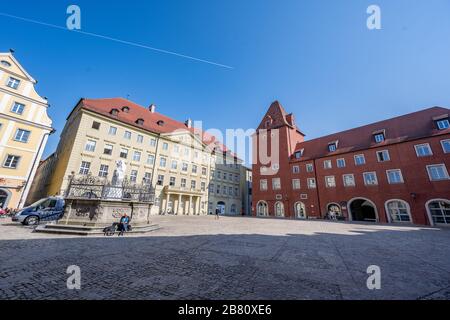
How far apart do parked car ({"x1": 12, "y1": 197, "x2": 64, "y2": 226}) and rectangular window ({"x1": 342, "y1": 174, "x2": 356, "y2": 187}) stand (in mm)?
31286

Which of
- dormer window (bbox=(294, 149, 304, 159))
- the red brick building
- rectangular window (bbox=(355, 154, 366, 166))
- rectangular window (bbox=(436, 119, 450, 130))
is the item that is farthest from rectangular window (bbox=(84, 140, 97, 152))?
rectangular window (bbox=(436, 119, 450, 130))

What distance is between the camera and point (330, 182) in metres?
27.6

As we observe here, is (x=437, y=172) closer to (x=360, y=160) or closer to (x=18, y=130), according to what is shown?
(x=360, y=160)

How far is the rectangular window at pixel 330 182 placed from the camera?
27219 millimetres

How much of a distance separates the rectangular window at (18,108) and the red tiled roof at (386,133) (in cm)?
3881

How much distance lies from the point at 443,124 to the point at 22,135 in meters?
47.1

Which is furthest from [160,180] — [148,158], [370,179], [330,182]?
[370,179]

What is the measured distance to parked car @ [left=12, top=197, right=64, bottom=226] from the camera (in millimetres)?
12102

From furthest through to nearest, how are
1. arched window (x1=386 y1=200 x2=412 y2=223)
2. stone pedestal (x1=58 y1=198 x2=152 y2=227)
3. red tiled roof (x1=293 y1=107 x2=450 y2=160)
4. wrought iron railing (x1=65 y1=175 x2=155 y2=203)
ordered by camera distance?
red tiled roof (x1=293 y1=107 x2=450 y2=160), arched window (x1=386 y1=200 x2=412 y2=223), wrought iron railing (x1=65 y1=175 x2=155 y2=203), stone pedestal (x1=58 y1=198 x2=152 y2=227)

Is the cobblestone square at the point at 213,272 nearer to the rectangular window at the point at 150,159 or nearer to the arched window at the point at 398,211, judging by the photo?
the arched window at the point at 398,211

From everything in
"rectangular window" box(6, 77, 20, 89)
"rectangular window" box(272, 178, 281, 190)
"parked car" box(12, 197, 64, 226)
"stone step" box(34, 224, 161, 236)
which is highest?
"rectangular window" box(6, 77, 20, 89)

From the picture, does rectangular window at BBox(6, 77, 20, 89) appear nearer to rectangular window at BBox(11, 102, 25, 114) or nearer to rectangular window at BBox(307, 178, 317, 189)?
rectangular window at BBox(11, 102, 25, 114)

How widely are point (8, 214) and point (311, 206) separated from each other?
3607 centimetres

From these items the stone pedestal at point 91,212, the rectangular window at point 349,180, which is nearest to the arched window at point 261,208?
the rectangular window at point 349,180
